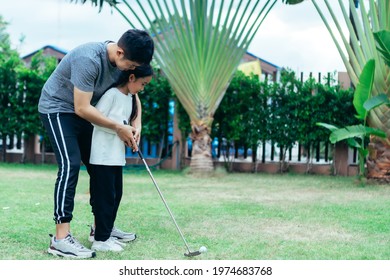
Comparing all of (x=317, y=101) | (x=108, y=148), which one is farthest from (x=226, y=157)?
(x=108, y=148)

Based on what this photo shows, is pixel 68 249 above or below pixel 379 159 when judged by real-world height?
below

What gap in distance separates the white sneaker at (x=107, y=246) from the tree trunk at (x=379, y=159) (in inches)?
223

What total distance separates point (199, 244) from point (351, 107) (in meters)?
6.94

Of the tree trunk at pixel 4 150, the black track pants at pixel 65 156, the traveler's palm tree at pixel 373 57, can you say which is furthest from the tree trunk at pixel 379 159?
the tree trunk at pixel 4 150

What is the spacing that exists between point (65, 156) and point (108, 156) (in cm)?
29

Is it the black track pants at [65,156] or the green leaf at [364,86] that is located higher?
the green leaf at [364,86]

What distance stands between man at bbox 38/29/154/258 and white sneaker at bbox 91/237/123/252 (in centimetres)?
15

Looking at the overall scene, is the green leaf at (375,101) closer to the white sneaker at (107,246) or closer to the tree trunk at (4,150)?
the white sneaker at (107,246)

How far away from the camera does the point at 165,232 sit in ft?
15.8

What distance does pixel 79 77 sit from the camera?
3.89 m

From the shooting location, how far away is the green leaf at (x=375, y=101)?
8.11 meters

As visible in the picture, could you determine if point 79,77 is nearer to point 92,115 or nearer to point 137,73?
point 92,115

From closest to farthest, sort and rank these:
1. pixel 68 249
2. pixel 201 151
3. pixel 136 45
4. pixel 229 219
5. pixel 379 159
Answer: pixel 136 45 < pixel 68 249 < pixel 229 219 < pixel 379 159 < pixel 201 151

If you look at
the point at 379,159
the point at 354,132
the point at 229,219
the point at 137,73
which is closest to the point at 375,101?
the point at 354,132
